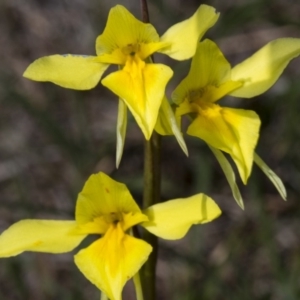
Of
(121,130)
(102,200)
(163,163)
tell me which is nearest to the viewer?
(121,130)

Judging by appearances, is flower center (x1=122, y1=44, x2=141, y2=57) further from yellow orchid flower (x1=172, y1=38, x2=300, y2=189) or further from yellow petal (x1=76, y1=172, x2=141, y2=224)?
yellow petal (x1=76, y1=172, x2=141, y2=224)

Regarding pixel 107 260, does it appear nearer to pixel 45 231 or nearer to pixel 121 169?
pixel 45 231

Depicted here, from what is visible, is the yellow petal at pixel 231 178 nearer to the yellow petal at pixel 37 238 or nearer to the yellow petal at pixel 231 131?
the yellow petal at pixel 231 131

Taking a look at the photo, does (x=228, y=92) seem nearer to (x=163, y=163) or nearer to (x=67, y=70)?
(x=67, y=70)

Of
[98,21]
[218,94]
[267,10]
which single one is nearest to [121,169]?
[98,21]

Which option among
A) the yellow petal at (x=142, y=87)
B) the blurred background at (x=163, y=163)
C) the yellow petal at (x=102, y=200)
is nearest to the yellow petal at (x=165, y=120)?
the yellow petal at (x=142, y=87)

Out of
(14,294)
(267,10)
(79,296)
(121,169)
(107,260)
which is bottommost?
(14,294)

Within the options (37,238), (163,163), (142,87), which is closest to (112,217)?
(37,238)
